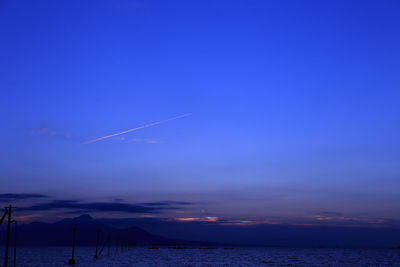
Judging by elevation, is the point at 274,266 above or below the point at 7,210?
below

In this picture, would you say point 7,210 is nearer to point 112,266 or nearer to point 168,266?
point 112,266

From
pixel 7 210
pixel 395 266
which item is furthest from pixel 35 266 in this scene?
pixel 395 266

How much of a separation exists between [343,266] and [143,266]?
233 feet

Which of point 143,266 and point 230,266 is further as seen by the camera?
point 230,266

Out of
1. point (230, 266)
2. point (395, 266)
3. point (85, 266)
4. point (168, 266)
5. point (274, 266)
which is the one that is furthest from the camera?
point (395, 266)

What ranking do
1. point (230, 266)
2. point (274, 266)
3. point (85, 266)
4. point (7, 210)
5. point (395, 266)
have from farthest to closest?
point (395, 266) → point (274, 266) → point (230, 266) → point (85, 266) → point (7, 210)

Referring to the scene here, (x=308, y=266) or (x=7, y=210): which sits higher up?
(x=7, y=210)

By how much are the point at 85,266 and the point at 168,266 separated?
23212 millimetres

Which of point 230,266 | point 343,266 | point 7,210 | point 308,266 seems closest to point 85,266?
point 230,266

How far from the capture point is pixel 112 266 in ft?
357

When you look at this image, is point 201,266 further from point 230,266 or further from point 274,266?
point 274,266

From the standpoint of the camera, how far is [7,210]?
189 feet

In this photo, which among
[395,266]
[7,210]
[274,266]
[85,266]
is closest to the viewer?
[7,210]

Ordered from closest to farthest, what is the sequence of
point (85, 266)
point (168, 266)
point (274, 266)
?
point (85, 266), point (168, 266), point (274, 266)
